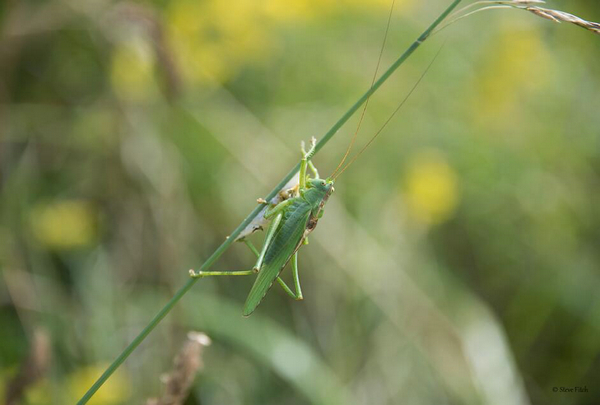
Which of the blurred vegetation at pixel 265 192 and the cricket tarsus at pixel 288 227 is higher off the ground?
the blurred vegetation at pixel 265 192

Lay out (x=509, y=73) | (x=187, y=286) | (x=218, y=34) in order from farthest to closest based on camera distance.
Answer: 1. (x=509, y=73)
2. (x=218, y=34)
3. (x=187, y=286)

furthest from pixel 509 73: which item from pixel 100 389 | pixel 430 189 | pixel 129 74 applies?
pixel 100 389

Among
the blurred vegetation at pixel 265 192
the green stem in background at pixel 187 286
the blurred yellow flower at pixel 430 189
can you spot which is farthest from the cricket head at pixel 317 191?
the blurred yellow flower at pixel 430 189

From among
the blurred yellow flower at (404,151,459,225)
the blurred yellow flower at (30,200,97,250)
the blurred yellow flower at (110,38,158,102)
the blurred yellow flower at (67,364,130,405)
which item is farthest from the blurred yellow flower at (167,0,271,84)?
the blurred yellow flower at (67,364,130,405)

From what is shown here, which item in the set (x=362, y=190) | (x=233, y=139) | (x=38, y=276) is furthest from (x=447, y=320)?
(x=38, y=276)

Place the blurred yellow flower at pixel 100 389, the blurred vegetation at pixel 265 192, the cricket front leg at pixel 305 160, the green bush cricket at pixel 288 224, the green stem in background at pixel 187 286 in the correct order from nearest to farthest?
the green stem in background at pixel 187 286 → the cricket front leg at pixel 305 160 → the green bush cricket at pixel 288 224 → the blurred yellow flower at pixel 100 389 → the blurred vegetation at pixel 265 192

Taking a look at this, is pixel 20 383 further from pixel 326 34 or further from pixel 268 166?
pixel 326 34

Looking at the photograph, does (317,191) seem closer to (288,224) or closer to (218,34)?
(288,224)

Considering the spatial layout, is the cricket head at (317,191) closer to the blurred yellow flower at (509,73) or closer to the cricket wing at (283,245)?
the cricket wing at (283,245)
